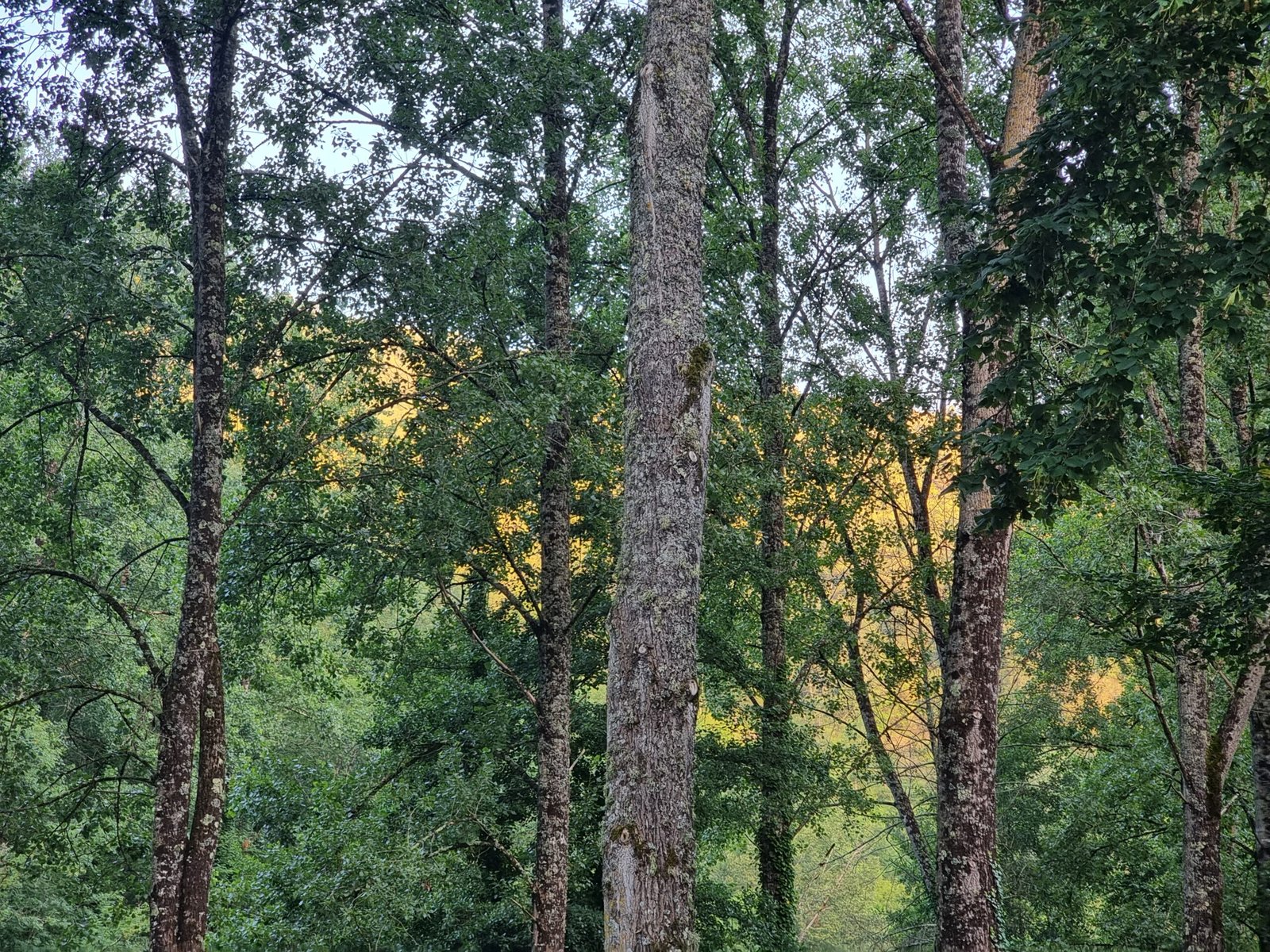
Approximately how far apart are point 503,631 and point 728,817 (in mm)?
4091

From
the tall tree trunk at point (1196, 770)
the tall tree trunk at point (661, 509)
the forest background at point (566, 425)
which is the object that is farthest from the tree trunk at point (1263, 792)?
the tall tree trunk at point (661, 509)

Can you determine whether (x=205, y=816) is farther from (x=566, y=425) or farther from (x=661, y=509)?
(x=661, y=509)

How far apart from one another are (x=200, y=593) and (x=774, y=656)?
26.5 ft

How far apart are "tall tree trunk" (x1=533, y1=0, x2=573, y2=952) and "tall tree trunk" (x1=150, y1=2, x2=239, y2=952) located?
3.09 meters

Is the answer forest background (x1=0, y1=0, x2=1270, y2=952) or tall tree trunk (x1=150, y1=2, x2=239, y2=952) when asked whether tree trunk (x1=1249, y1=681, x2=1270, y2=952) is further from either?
tall tree trunk (x1=150, y1=2, x2=239, y2=952)

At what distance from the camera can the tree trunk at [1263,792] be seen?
28.1ft

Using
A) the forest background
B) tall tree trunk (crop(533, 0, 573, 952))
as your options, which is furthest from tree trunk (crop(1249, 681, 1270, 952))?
tall tree trunk (crop(533, 0, 573, 952))

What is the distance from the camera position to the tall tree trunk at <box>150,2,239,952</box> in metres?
7.67

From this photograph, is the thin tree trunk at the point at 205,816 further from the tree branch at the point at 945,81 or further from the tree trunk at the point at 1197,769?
the tree trunk at the point at 1197,769

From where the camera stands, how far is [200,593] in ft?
26.5

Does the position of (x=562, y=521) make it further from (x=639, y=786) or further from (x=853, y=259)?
(x=853, y=259)

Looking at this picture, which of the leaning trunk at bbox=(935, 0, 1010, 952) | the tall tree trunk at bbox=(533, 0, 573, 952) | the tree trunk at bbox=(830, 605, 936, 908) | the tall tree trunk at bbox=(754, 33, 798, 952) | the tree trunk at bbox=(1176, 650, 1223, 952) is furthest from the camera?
the tree trunk at bbox=(830, 605, 936, 908)

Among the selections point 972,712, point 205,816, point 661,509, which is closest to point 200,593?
point 205,816

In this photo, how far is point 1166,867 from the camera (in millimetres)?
15797
